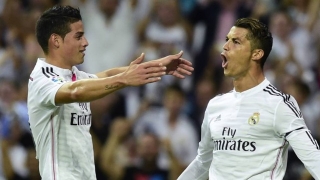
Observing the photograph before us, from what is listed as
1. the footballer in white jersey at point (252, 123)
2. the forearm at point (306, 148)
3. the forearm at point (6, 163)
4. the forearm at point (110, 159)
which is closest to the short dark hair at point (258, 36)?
the footballer in white jersey at point (252, 123)

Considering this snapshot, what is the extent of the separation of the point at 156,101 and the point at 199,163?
3540 mm

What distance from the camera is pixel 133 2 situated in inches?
404

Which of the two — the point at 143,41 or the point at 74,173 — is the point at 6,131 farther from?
the point at 74,173

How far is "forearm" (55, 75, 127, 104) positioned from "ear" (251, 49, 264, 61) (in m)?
1.10

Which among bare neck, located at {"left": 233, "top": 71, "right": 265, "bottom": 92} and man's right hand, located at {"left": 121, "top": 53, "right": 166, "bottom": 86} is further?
bare neck, located at {"left": 233, "top": 71, "right": 265, "bottom": 92}

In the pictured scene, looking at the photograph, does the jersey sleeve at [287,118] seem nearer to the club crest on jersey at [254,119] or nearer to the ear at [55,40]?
the club crest on jersey at [254,119]

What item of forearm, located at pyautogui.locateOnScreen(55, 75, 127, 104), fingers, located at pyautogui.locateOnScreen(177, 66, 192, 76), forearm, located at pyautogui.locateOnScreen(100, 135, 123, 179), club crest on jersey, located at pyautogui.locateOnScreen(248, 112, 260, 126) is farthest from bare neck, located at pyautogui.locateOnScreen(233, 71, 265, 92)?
forearm, located at pyautogui.locateOnScreen(100, 135, 123, 179)

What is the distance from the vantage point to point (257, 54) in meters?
5.78

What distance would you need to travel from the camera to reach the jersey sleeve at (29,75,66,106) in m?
5.47

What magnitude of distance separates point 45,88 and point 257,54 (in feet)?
5.10

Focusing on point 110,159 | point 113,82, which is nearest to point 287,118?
point 113,82

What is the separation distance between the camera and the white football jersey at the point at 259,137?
5.42 metres

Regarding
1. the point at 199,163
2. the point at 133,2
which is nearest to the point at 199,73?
the point at 133,2

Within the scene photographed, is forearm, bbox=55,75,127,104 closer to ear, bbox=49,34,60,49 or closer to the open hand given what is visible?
ear, bbox=49,34,60,49
